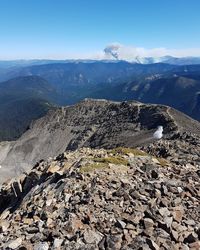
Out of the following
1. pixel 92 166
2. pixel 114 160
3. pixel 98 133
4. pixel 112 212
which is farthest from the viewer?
pixel 98 133

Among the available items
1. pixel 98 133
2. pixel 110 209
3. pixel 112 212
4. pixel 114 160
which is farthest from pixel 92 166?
pixel 98 133

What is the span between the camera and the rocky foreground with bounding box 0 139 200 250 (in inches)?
931

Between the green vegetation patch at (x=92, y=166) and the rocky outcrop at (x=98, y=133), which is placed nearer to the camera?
the green vegetation patch at (x=92, y=166)

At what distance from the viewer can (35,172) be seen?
4828cm

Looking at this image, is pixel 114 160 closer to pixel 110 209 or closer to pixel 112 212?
pixel 110 209

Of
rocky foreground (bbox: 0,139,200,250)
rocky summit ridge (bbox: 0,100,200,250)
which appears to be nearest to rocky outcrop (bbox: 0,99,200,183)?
rocky summit ridge (bbox: 0,100,200,250)

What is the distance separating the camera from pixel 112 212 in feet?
88.6

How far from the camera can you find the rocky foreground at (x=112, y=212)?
77.6 ft

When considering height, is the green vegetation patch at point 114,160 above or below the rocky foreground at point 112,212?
below

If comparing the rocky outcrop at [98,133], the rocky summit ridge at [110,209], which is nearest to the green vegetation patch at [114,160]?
the rocky summit ridge at [110,209]

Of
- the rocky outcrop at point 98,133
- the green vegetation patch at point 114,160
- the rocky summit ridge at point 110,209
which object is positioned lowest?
the rocky outcrop at point 98,133

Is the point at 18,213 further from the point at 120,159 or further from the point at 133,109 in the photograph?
the point at 133,109

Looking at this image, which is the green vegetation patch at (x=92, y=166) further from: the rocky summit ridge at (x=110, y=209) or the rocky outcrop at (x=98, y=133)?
the rocky outcrop at (x=98, y=133)

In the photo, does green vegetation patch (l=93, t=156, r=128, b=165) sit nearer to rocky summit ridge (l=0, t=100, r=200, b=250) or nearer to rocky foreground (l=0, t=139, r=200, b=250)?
rocky summit ridge (l=0, t=100, r=200, b=250)
